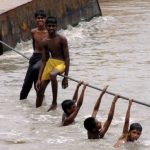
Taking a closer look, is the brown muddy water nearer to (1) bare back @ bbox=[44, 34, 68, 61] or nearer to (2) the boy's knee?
(2) the boy's knee

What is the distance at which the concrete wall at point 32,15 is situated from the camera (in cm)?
1604

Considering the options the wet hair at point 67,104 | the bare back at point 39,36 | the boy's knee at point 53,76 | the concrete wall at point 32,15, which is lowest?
the concrete wall at point 32,15

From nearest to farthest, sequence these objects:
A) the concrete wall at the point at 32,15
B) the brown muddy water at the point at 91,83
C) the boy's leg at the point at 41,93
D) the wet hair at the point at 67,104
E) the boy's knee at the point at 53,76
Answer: the brown muddy water at the point at 91,83 → the wet hair at the point at 67,104 → the boy's knee at the point at 53,76 → the boy's leg at the point at 41,93 → the concrete wall at the point at 32,15

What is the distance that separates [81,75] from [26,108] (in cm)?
310

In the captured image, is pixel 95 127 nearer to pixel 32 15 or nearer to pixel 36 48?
pixel 36 48

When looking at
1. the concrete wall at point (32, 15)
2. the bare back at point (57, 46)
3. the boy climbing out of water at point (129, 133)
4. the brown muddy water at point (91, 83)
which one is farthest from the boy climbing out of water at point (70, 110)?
the concrete wall at point (32, 15)

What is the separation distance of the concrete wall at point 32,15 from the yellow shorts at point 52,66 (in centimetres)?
613

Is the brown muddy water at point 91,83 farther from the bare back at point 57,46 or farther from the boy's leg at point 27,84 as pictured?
the bare back at point 57,46

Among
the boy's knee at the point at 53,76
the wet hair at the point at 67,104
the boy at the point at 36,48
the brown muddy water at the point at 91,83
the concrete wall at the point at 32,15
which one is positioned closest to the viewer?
the brown muddy water at the point at 91,83

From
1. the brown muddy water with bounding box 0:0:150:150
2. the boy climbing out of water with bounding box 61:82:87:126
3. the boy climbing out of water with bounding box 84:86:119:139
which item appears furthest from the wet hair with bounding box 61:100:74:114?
the boy climbing out of water with bounding box 84:86:119:139

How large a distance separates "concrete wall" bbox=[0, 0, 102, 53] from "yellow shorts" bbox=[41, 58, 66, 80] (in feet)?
20.1

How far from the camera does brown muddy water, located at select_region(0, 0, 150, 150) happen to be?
8.16 meters

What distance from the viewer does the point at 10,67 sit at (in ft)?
45.5

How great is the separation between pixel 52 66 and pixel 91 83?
2.84 metres
